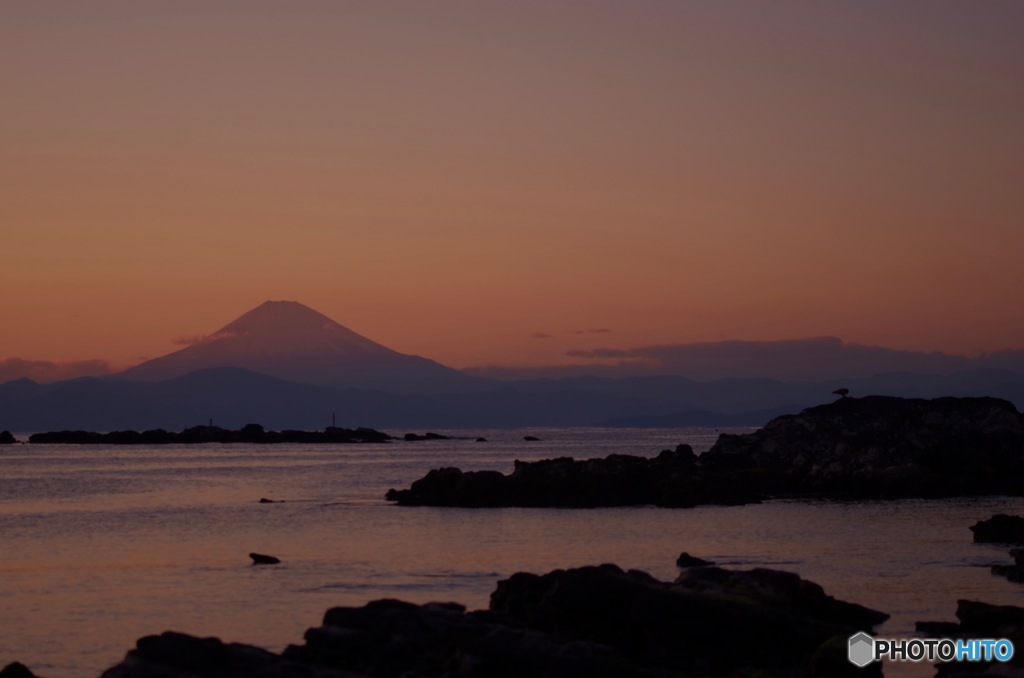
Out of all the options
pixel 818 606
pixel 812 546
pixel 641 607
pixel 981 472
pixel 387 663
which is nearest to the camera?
pixel 387 663

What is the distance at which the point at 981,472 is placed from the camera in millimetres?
73625

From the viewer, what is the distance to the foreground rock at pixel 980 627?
71.1ft

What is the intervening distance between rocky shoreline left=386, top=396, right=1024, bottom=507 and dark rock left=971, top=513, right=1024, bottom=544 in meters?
21.0

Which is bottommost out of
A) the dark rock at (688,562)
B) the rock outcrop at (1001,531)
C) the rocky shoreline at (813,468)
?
the dark rock at (688,562)

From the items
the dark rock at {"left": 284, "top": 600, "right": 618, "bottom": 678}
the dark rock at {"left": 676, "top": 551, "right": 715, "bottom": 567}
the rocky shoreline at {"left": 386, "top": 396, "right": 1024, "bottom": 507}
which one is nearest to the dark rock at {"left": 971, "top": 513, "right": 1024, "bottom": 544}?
the dark rock at {"left": 676, "top": 551, "right": 715, "bottom": 567}

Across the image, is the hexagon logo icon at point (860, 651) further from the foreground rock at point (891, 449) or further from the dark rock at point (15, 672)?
the foreground rock at point (891, 449)

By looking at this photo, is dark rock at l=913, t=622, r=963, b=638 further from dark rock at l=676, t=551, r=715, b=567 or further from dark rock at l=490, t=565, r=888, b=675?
dark rock at l=676, t=551, r=715, b=567

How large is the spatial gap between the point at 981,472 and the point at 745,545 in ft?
109

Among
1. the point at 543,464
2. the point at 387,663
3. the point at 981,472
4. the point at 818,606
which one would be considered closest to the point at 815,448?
the point at 981,472

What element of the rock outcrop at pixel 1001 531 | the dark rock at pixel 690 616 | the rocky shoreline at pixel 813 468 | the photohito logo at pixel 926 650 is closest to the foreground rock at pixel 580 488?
the rocky shoreline at pixel 813 468

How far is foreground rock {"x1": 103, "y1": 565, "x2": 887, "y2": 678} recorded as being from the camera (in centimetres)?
1981

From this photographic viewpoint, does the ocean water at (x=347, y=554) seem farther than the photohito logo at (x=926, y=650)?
Yes

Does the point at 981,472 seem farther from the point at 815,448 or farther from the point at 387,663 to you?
the point at 387,663

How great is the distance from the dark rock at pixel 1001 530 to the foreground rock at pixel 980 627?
61.4 ft
